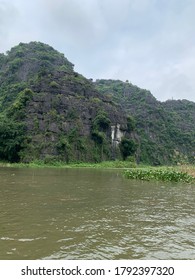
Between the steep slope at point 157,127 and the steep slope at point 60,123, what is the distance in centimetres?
1679

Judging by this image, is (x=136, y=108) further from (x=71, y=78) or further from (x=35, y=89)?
(x=35, y=89)

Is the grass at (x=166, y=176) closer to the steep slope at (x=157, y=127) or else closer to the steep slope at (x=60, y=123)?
the steep slope at (x=60, y=123)

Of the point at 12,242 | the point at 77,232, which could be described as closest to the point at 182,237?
the point at 77,232

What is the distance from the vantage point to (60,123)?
6706 centimetres

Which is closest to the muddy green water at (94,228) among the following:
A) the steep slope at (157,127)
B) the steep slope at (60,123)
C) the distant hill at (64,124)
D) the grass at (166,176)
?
the grass at (166,176)

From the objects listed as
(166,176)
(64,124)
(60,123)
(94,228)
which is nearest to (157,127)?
(64,124)

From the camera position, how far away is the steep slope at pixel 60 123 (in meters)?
62.0

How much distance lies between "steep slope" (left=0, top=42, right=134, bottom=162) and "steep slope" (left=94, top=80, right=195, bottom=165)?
16792 mm

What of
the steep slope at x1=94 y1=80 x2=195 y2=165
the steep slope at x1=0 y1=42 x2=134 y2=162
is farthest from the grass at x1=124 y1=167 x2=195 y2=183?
the steep slope at x1=94 y1=80 x2=195 y2=165

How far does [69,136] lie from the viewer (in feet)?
219

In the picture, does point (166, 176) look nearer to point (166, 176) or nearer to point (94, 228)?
point (166, 176)

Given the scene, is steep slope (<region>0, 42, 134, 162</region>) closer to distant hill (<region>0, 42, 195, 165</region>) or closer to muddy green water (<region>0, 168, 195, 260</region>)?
distant hill (<region>0, 42, 195, 165</region>)

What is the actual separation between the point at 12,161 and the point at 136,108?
223ft

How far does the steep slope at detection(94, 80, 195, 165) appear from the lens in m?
100
